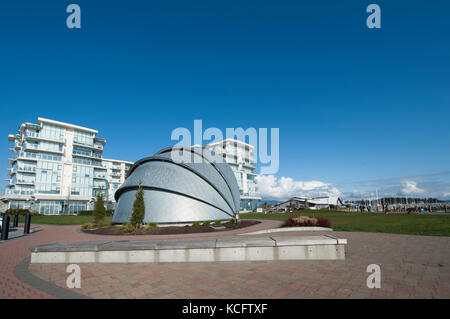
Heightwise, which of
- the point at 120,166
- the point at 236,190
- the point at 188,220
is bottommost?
the point at 188,220

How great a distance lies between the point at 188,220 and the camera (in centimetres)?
2067

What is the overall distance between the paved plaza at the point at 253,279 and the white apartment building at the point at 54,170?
51.0 metres

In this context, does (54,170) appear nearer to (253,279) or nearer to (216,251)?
(216,251)

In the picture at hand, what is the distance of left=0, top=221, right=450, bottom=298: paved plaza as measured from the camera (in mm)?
4824

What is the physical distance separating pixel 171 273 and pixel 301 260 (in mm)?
4155

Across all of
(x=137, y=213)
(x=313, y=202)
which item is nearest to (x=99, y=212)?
(x=137, y=213)

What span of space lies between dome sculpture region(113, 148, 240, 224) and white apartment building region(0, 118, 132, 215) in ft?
111

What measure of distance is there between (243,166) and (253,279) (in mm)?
70814

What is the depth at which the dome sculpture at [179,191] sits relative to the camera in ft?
68.4

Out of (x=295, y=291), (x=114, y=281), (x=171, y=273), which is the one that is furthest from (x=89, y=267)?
(x=295, y=291)

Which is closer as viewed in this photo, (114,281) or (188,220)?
(114,281)
